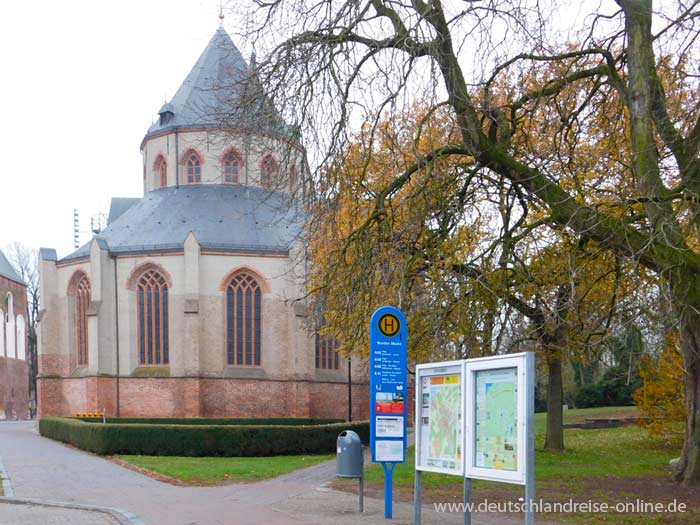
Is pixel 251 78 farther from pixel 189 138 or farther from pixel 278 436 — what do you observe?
pixel 189 138

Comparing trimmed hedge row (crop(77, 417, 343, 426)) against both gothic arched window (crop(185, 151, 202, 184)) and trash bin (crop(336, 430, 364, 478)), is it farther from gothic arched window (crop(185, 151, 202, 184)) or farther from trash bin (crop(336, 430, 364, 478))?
trash bin (crop(336, 430, 364, 478))

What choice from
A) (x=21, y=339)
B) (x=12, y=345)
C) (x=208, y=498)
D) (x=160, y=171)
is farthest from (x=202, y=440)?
(x=21, y=339)

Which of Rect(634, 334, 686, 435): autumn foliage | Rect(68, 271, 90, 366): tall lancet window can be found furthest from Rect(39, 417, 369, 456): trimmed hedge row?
Rect(68, 271, 90, 366): tall lancet window

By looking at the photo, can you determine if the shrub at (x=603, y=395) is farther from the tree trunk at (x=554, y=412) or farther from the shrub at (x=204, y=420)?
the tree trunk at (x=554, y=412)

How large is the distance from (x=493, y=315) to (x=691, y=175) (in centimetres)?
375

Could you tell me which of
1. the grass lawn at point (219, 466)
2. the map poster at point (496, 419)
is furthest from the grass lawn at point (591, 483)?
the map poster at point (496, 419)

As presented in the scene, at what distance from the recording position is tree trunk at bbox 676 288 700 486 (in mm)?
12828

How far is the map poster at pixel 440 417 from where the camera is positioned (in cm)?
948

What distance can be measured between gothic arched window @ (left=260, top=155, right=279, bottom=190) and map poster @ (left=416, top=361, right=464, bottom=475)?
409 centimetres

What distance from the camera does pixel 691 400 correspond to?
46.1ft

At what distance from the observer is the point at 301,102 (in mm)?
11844

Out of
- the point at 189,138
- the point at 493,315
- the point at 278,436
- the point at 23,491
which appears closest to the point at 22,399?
the point at 189,138

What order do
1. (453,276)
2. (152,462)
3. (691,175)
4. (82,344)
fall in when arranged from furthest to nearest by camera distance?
(82,344), (152,462), (453,276), (691,175)

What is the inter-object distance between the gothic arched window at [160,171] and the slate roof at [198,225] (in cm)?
156
